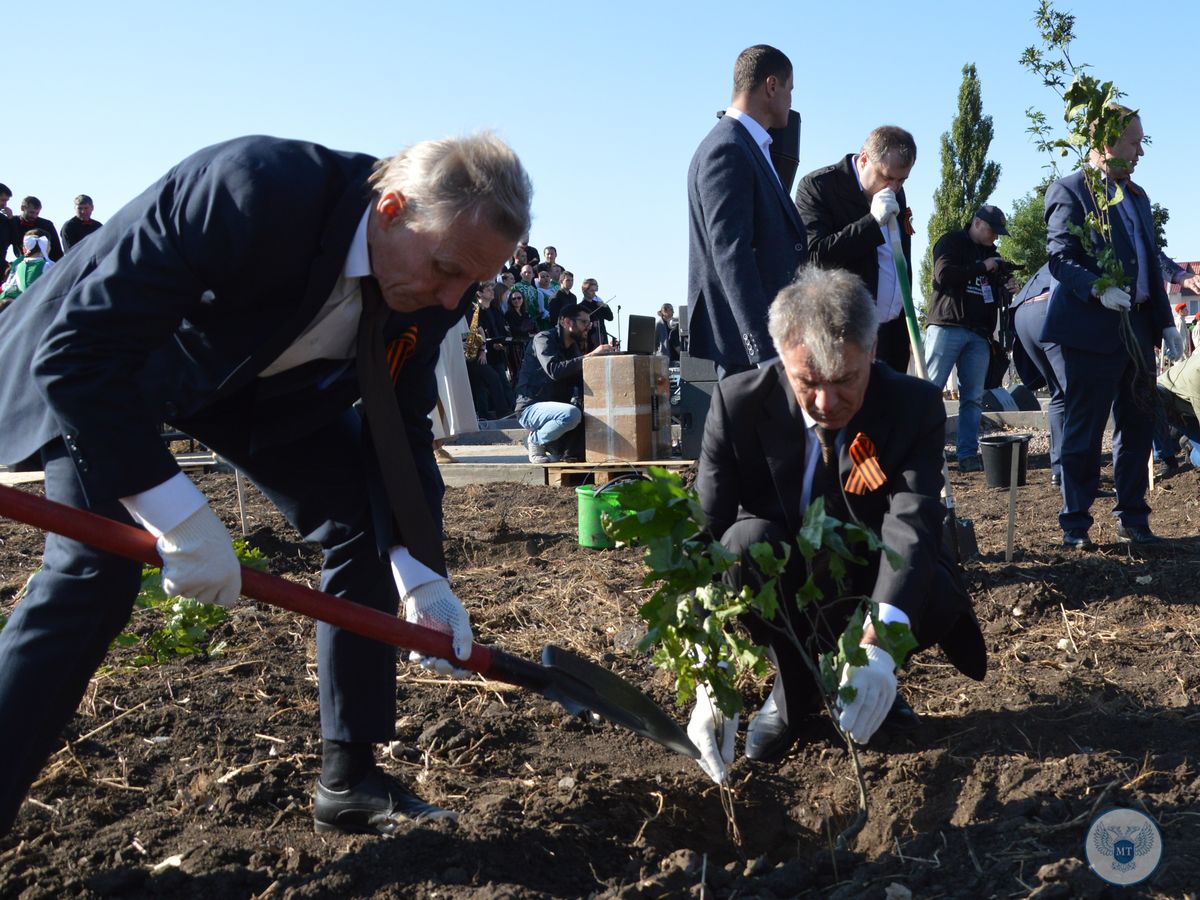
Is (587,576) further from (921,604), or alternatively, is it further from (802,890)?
(802,890)

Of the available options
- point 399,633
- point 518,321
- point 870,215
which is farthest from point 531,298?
point 399,633

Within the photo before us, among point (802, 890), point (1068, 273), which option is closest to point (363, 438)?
point (802, 890)

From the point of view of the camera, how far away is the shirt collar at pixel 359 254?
2268 millimetres

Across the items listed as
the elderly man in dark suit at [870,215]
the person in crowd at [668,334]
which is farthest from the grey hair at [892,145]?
the person in crowd at [668,334]

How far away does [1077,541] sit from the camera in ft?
17.1

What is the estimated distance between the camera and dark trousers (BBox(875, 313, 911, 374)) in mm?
5145

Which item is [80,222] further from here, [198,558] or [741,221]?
[198,558]

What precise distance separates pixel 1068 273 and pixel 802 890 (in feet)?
11.9

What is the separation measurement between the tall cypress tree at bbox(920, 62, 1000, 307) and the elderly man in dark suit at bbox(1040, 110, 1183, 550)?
123 ft

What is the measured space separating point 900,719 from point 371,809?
1.45 metres

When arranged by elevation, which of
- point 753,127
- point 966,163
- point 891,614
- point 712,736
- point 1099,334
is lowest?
point 712,736

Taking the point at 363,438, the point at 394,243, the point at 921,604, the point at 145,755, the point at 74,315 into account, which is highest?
the point at 394,243

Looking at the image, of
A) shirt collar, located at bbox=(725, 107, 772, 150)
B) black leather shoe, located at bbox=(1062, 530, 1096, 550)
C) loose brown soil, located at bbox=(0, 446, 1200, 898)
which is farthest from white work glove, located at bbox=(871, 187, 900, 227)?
black leather shoe, located at bbox=(1062, 530, 1096, 550)

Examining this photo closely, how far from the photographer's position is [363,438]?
8.79 feet
